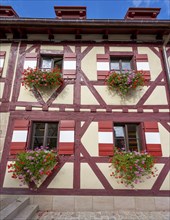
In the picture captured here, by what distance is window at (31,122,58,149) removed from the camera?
491cm

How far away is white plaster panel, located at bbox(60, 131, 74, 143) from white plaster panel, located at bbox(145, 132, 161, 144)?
2.32 meters

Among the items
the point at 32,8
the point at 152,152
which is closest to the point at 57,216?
the point at 152,152

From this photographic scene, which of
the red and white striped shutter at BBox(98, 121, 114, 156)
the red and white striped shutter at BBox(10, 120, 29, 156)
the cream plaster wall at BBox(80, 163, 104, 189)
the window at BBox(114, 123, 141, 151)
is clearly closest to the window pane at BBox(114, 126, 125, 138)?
the window at BBox(114, 123, 141, 151)

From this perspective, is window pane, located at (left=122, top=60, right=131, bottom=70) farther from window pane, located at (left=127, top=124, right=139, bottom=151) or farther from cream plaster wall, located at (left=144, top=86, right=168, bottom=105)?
window pane, located at (left=127, top=124, right=139, bottom=151)

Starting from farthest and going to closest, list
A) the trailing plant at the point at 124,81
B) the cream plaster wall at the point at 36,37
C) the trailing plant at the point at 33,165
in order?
the cream plaster wall at the point at 36,37
the trailing plant at the point at 124,81
the trailing plant at the point at 33,165

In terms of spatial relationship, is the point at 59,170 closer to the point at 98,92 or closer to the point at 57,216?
the point at 57,216

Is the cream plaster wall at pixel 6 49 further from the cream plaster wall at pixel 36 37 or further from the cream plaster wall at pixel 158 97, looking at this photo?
the cream plaster wall at pixel 158 97

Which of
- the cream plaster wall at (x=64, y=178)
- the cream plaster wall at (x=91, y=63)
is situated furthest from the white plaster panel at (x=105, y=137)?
the cream plaster wall at (x=91, y=63)

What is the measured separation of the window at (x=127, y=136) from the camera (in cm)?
496

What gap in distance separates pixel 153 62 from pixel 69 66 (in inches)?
121

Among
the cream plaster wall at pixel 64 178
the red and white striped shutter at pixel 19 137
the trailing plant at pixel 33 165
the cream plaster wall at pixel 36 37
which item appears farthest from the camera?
the cream plaster wall at pixel 36 37

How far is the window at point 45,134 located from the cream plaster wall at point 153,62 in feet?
12.6

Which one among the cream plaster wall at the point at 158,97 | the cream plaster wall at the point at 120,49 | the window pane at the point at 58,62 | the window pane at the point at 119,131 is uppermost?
the cream plaster wall at the point at 120,49

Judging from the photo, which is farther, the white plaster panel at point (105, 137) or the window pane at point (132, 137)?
the window pane at point (132, 137)
